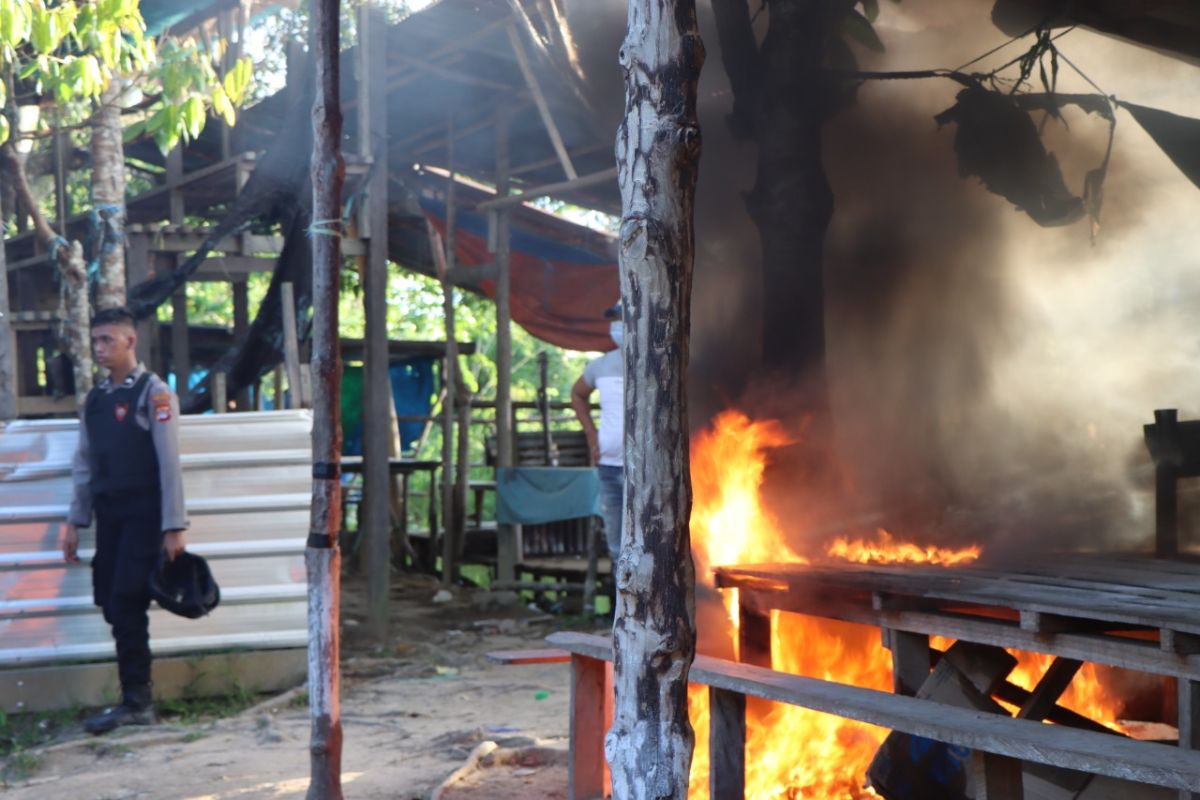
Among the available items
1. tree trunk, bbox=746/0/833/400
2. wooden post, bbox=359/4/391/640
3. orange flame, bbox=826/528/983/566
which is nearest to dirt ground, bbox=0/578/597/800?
wooden post, bbox=359/4/391/640

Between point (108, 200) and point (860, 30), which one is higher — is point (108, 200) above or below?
below

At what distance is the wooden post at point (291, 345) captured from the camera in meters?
8.19

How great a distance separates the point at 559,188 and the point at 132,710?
15.2 feet

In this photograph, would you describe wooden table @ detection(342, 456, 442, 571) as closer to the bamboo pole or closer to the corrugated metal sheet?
the bamboo pole

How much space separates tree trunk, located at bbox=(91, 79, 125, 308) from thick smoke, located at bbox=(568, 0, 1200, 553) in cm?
359

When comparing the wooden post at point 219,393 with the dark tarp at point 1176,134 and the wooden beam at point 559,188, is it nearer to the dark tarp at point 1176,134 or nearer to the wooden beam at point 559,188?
the wooden beam at point 559,188

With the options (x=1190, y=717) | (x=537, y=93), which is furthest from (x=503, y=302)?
(x=1190, y=717)

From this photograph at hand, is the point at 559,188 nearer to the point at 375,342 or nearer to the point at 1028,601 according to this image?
the point at 375,342

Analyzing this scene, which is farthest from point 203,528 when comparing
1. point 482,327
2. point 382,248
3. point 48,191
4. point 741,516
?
point 482,327

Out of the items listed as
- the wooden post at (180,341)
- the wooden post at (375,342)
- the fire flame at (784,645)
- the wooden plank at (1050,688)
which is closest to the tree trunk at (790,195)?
the fire flame at (784,645)

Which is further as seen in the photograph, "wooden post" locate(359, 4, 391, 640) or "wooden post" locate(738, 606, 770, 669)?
"wooden post" locate(359, 4, 391, 640)

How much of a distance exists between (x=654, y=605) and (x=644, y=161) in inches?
38.9

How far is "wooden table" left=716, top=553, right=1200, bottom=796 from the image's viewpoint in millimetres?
3584

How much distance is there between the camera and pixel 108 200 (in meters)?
8.16
